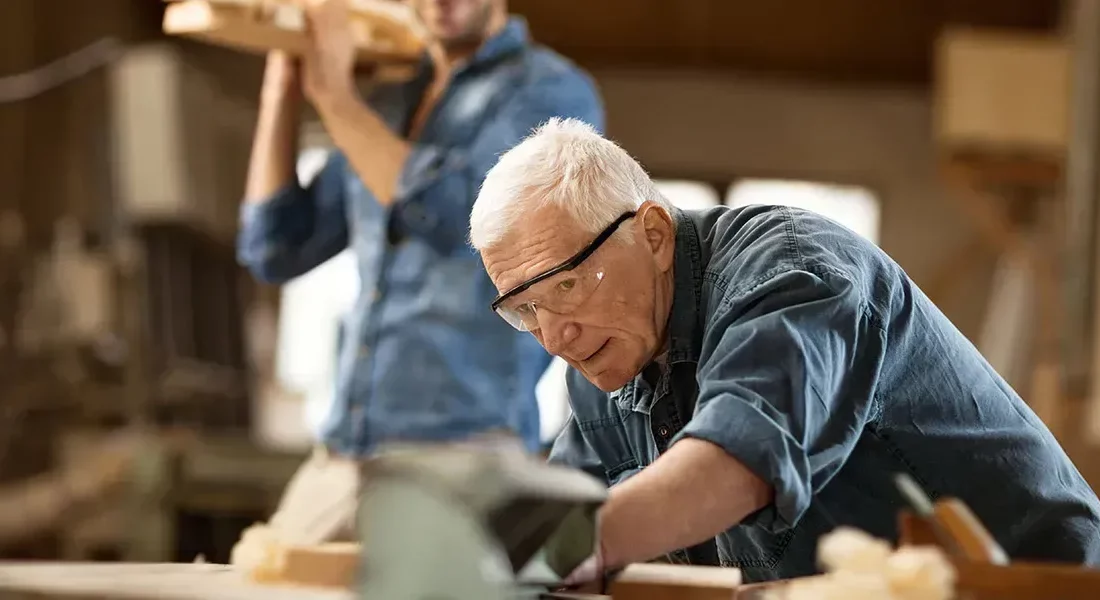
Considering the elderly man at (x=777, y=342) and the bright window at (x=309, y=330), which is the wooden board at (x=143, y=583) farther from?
the bright window at (x=309, y=330)

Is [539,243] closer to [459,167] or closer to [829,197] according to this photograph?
[459,167]

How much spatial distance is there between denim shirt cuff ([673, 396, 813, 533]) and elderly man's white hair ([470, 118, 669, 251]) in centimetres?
26

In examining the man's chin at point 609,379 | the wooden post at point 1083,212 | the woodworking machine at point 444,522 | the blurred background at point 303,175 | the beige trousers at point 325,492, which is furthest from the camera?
the blurred background at point 303,175

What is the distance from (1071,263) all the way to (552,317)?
406cm

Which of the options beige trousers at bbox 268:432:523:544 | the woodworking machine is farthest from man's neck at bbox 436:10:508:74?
the woodworking machine

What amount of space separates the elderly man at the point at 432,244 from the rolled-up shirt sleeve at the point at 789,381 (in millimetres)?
1008

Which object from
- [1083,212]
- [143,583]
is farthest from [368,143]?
[1083,212]

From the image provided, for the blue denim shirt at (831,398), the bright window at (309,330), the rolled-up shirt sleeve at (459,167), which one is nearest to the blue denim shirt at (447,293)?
the rolled-up shirt sleeve at (459,167)

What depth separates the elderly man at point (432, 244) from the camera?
2.25m

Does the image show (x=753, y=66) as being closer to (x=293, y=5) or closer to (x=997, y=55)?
(x=997, y=55)

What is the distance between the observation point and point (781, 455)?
1.13 meters

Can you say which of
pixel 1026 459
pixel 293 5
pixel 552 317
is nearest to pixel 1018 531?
pixel 1026 459

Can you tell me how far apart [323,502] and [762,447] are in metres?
1.12

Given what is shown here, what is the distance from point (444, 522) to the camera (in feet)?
3.08
